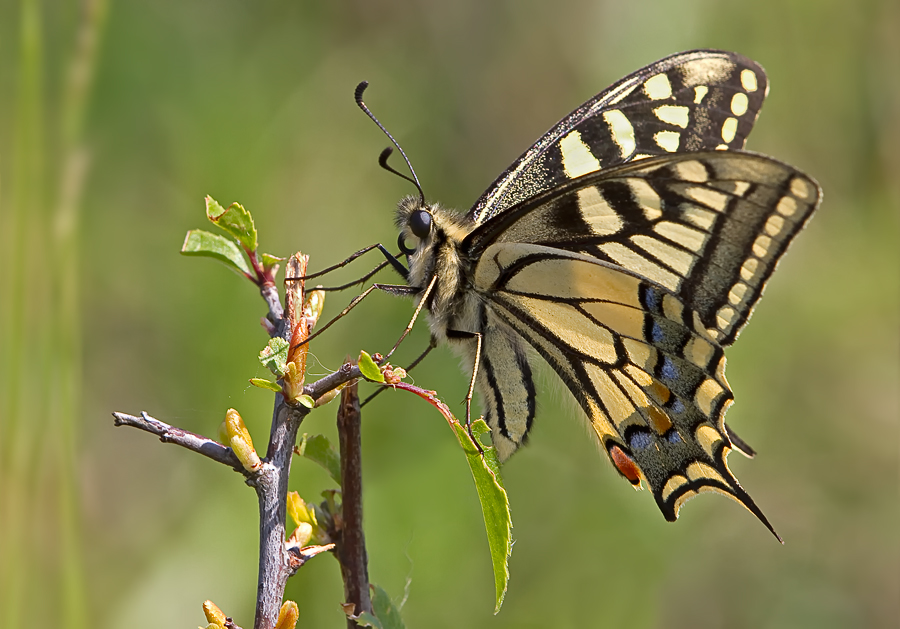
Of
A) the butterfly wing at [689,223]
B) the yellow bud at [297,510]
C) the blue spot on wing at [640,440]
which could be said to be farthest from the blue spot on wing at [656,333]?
the yellow bud at [297,510]

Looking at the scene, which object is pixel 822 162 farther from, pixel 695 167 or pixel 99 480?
pixel 99 480

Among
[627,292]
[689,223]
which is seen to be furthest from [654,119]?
[627,292]

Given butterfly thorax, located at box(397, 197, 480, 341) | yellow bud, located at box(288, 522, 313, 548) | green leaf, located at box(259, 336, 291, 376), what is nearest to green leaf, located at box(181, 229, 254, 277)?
green leaf, located at box(259, 336, 291, 376)

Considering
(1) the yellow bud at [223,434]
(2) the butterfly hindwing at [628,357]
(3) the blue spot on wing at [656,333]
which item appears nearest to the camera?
(1) the yellow bud at [223,434]

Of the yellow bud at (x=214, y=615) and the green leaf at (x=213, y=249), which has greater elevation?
the green leaf at (x=213, y=249)

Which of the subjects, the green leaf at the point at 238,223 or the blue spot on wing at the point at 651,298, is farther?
the blue spot on wing at the point at 651,298

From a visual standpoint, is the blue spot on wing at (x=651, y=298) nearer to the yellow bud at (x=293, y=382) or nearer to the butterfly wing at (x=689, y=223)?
the butterfly wing at (x=689, y=223)

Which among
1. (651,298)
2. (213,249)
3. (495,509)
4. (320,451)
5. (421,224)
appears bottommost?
(495,509)

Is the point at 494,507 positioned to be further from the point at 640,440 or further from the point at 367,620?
the point at 640,440
